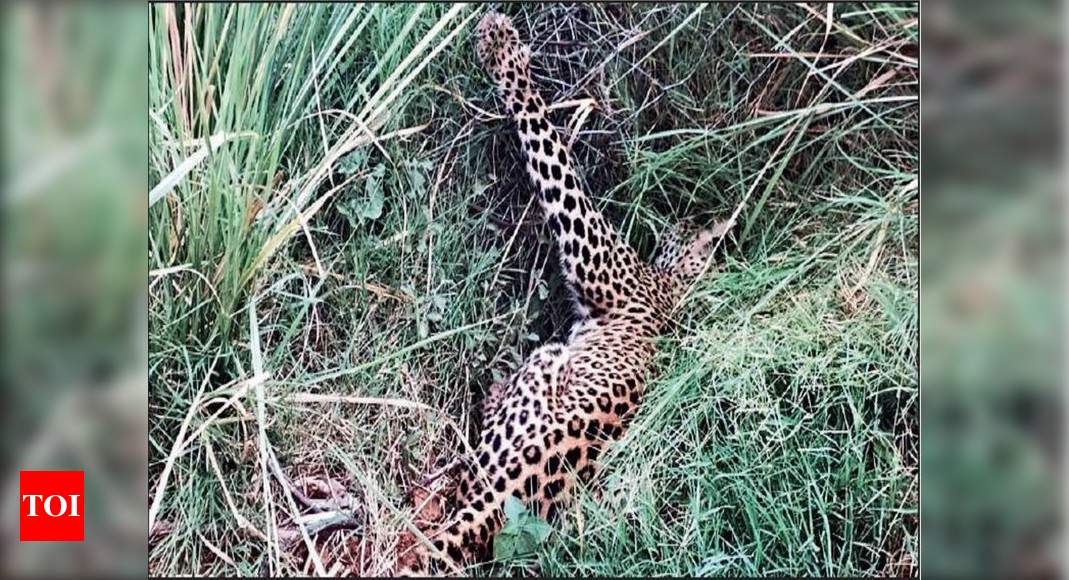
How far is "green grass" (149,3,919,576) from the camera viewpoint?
152cm

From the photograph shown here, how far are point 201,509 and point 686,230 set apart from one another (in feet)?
3.07

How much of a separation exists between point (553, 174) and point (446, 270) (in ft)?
0.81

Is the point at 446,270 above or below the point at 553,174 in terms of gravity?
below

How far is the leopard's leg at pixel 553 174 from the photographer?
A: 156 cm

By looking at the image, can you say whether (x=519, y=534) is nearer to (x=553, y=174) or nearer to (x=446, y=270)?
(x=446, y=270)

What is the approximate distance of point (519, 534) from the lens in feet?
4.99
